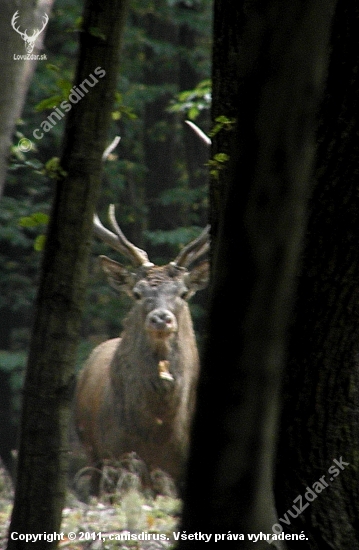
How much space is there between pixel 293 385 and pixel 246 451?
164cm

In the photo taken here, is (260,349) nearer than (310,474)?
Yes

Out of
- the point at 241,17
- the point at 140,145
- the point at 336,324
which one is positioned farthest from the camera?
the point at 140,145

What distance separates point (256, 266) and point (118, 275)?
→ 665 centimetres

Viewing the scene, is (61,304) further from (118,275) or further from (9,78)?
(118,275)

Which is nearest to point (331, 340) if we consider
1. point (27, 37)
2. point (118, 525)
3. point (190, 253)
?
point (27, 37)

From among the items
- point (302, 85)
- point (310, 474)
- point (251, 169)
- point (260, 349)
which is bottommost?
point (310, 474)

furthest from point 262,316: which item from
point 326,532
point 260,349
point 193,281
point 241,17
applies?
point 193,281

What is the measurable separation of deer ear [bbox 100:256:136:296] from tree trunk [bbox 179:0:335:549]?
21.0 ft

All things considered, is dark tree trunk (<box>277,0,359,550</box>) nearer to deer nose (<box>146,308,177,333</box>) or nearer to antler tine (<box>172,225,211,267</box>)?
deer nose (<box>146,308,177,333</box>)

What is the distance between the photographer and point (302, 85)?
2213 millimetres

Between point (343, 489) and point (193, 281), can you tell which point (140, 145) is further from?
point (343, 489)

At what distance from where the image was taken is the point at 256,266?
2.27 meters

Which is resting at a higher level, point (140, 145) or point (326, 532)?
point (140, 145)

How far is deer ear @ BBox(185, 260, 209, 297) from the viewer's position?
28.1ft
